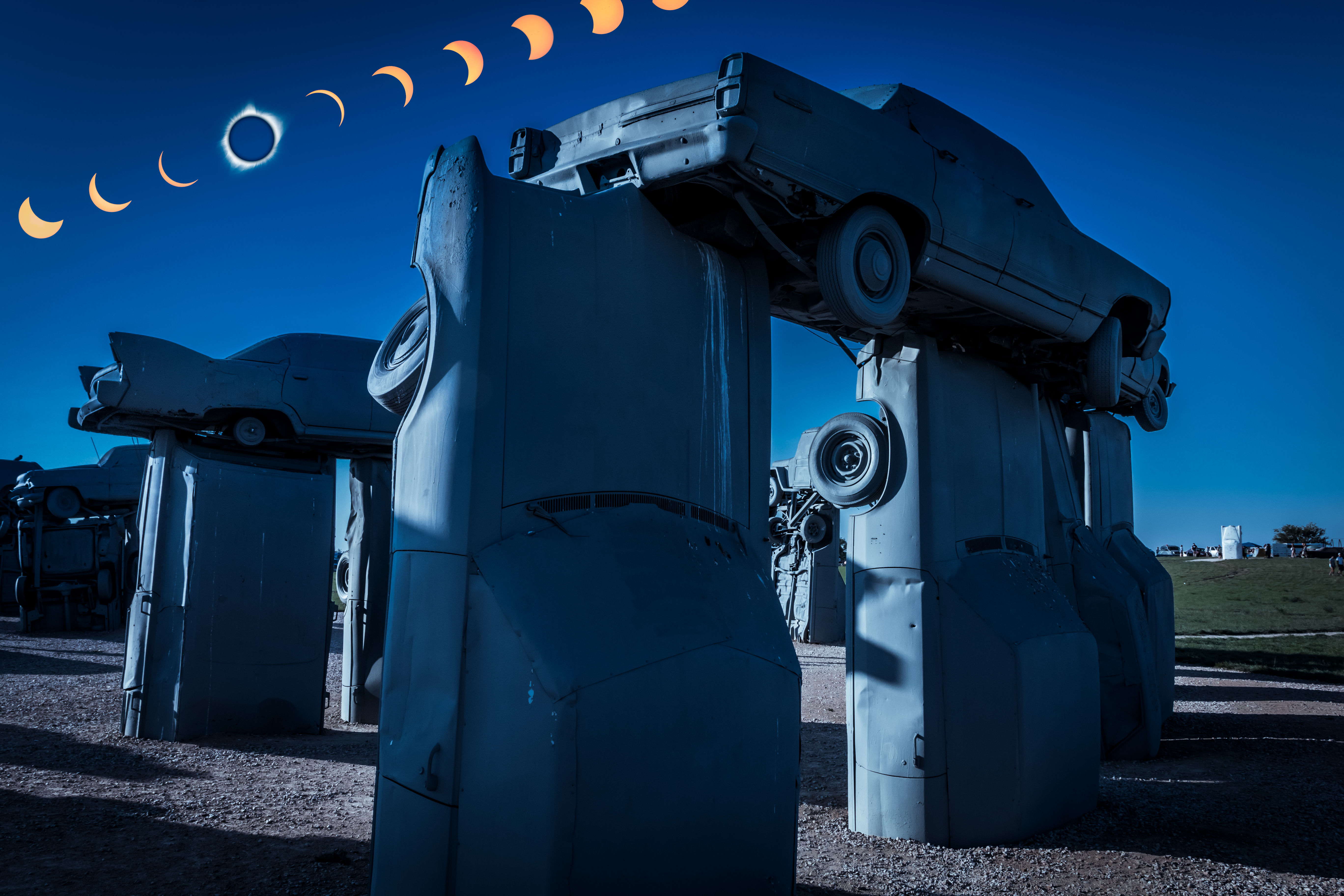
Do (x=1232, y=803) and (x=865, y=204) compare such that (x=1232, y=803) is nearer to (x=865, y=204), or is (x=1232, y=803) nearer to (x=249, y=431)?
(x=865, y=204)

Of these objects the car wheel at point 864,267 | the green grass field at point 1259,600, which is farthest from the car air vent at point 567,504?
the green grass field at point 1259,600

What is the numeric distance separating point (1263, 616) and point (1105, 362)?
60.1ft

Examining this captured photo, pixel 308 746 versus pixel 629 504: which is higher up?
pixel 629 504

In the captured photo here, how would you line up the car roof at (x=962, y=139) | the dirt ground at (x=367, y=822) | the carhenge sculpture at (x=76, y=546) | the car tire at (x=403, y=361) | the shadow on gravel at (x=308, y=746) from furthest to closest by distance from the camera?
1. the carhenge sculpture at (x=76, y=546)
2. the shadow on gravel at (x=308, y=746)
3. the car roof at (x=962, y=139)
4. the dirt ground at (x=367, y=822)
5. the car tire at (x=403, y=361)

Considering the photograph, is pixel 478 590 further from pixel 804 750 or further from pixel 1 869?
pixel 804 750

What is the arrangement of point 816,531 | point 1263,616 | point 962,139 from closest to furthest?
point 962,139
point 816,531
point 1263,616

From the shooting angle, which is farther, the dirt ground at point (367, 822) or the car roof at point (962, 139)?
the car roof at point (962, 139)

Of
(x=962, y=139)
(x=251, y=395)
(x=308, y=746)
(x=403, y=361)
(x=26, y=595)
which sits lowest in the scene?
(x=308, y=746)

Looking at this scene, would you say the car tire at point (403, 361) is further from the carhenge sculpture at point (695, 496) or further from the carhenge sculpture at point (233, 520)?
the carhenge sculpture at point (233, 520)

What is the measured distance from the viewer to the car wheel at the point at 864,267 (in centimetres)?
431

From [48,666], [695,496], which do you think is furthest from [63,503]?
[695,496]

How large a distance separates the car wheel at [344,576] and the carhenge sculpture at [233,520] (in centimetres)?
61

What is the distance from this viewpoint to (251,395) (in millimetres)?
8234

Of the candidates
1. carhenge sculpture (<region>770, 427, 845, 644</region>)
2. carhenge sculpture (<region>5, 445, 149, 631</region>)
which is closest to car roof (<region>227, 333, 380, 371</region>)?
carhenge sculpture (<region>770, 427, 845, 644</region>)
